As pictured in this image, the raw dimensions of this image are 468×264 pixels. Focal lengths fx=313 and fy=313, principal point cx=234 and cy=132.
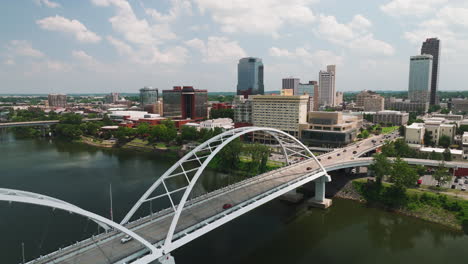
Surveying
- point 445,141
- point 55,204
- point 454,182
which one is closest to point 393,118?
point 445,141

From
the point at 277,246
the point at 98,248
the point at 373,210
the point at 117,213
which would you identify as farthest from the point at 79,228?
the point at 373,210

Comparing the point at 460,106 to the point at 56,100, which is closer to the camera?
the point at 460,106

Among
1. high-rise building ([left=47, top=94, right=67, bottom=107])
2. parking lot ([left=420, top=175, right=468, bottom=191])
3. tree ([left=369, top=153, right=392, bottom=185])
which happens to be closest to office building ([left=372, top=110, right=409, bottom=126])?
parking lot ([left=420, top=175, right=468, bottom=191])

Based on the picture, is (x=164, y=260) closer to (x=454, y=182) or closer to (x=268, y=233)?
(x=268, y=233)

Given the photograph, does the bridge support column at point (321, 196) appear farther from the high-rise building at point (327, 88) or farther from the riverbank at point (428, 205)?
the high-rise building at point (327, 88)

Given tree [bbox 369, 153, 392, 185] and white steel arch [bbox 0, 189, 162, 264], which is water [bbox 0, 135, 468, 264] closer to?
tree [bbox 369, 153, 392, 185]

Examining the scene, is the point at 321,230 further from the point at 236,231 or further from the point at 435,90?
the point at 435,90

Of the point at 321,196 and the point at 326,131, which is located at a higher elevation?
the point at 326,131
